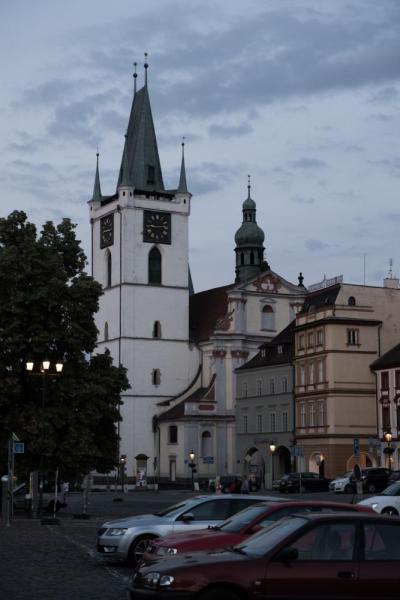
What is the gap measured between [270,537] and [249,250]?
100612 mm

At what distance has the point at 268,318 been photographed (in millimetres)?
106750

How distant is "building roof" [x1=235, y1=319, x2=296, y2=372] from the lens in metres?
87.7

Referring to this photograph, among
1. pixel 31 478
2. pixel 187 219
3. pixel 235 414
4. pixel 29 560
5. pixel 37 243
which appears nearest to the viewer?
pixel 29 560

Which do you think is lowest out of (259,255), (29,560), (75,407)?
(29,560)

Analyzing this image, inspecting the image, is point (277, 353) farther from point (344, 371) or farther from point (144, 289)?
point (144, 289)

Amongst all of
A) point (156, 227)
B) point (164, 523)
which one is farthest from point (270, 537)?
point (156, 227)

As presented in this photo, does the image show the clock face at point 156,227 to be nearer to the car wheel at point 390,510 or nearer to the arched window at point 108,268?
the arched window at point 108,268

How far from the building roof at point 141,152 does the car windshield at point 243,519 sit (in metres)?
90.9

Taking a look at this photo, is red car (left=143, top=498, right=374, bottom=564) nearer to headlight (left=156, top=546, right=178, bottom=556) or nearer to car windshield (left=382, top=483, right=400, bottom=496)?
headlight (left=156, top=546, right=178, bottom=556)

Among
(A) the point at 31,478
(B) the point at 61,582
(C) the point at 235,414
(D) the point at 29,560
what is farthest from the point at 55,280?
(C) the point at 235,414

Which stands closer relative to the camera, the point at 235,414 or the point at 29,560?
the point at 29,560

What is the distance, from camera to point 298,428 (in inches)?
3273

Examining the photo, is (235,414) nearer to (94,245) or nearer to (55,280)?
(94,245)

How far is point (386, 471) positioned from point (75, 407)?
24.2 meters
